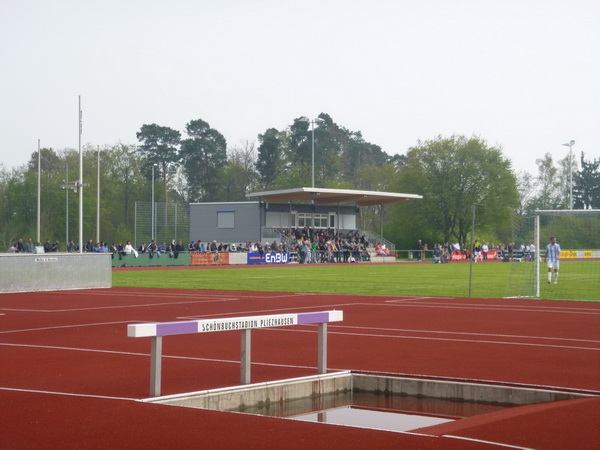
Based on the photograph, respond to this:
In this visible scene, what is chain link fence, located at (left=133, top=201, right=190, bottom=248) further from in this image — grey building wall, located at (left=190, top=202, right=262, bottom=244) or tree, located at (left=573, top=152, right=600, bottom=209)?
tree, located at (left=573, top=152, right=600, bottom=209)

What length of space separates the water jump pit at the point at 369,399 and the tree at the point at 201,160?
360ft

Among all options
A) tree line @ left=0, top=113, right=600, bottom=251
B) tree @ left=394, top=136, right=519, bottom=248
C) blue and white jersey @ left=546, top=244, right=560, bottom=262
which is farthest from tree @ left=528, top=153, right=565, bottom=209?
blue and white jersey @ left=546, top=244, right=560, bottom=262

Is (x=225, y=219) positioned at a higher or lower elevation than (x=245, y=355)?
higher

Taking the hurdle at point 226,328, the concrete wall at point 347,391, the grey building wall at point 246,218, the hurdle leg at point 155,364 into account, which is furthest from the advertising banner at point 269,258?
the hurdle leg at point 155,364

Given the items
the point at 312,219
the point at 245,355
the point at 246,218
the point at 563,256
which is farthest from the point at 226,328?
the point at 312,219

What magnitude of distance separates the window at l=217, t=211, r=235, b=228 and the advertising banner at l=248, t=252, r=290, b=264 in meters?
12.7

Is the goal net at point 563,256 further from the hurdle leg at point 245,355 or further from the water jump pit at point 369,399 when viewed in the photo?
the hurdle leg at point 245,355

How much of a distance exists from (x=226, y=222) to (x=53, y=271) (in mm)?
47831

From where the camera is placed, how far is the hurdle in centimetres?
914

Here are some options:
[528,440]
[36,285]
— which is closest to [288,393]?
[528,440]

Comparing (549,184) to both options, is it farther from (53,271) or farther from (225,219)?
(53,271)

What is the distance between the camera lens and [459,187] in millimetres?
93125

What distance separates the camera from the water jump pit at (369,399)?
9.17m

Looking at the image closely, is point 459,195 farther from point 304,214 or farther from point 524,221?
point 524,221
